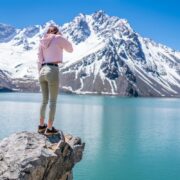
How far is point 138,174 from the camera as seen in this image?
1863 inches

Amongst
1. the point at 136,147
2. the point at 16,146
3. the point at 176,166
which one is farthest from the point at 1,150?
the point at 136,147

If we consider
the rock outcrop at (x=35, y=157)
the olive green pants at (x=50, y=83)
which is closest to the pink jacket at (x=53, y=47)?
the olive green pants at (x=50, y=83)

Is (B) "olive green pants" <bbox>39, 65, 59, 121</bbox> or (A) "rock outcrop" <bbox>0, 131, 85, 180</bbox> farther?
(B) "olive green pants" <bbox>39, 65, 59, 121</bbox>

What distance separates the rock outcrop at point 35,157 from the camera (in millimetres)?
11109

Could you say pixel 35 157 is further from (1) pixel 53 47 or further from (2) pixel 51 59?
(1) pixel 53 47

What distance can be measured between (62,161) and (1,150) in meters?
1.98

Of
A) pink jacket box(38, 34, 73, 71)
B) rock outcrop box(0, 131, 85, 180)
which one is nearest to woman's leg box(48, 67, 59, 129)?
pink jacket box(38, 34, 73, 71)

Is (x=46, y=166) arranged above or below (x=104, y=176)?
above

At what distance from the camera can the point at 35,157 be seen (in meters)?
11.4

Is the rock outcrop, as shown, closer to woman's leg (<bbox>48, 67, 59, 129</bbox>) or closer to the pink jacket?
woman's leg (<bbox>48, 67, 59, 129</bbox>)

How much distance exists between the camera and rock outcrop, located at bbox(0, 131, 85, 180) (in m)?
11.1

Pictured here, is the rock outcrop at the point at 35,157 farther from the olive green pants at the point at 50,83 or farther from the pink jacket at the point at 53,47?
the pink jacket at the point at 53,47

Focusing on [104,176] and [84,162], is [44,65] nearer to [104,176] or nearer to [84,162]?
[104,176]

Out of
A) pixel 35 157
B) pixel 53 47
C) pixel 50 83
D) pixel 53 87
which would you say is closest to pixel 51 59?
pixel 53 47
